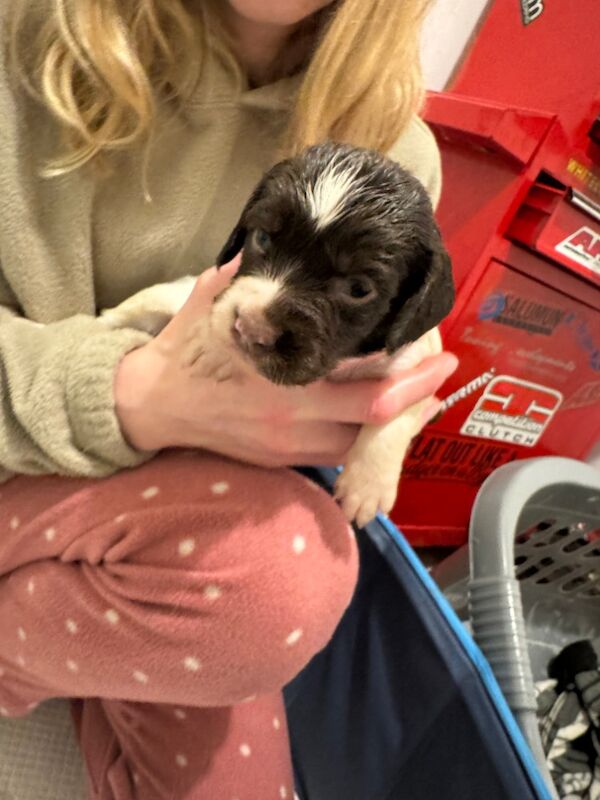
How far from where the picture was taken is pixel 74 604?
984 mm

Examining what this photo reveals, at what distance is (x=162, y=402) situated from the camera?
1005 millimetres

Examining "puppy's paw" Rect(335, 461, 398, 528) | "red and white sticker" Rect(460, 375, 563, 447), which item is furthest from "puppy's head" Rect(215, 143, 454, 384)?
"red and white sticker" Rect(460, 375, 563, 447)

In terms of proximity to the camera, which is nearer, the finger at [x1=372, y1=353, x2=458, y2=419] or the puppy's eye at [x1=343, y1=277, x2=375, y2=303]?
the puppy's eye at [x1=343, y1=277, x2=375, y2=303]

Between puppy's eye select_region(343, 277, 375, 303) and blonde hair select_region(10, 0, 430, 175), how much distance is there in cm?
34

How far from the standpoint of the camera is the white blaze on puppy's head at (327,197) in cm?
81

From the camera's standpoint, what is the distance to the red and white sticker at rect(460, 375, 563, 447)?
75.5 inches

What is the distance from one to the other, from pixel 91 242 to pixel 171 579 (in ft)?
1.79

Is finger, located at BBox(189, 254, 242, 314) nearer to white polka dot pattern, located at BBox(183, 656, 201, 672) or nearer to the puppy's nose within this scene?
the puppy's nose

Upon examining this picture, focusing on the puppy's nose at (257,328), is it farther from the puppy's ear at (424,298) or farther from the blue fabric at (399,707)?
the blue fabric at (399,707)

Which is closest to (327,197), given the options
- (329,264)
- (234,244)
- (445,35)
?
(329,264)

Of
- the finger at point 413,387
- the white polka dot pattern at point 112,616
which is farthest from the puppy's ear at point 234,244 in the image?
the white polka dot pattern at point 112,616

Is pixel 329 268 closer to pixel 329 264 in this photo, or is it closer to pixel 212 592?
pixel 329 264

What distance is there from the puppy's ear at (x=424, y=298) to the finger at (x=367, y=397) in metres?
0.11

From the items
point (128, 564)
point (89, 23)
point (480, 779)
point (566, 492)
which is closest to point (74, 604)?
point (128, 564)
